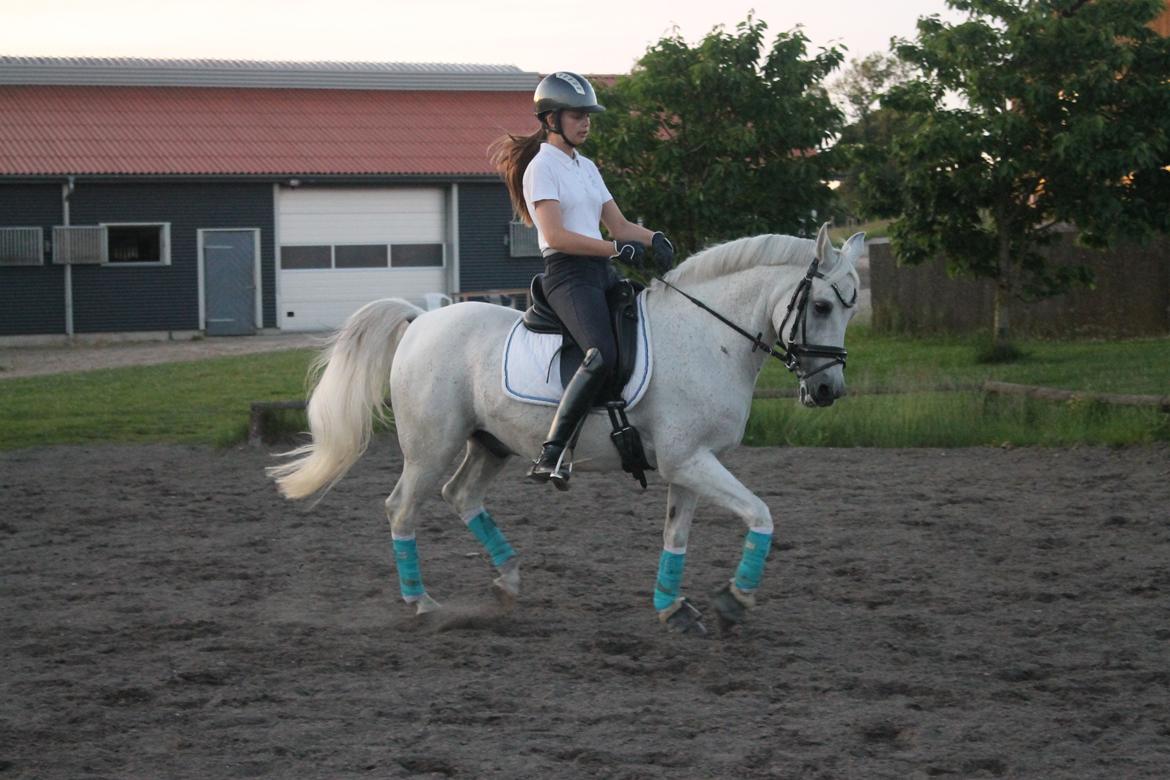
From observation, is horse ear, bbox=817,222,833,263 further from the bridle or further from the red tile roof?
the red tile roof

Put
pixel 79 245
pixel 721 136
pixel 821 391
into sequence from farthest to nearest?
pixel 79 245, pixel 721 136, pixel 821 391

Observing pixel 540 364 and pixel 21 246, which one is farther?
pixel 21 246

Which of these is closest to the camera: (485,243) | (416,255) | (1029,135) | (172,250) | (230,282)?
(1029,135)

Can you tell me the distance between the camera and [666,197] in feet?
54.9

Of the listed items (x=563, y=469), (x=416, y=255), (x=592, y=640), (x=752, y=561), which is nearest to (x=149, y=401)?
(x=563, y=469)

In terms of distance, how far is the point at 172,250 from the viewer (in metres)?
28.8

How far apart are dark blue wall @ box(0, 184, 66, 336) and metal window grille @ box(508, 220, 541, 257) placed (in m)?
9.41

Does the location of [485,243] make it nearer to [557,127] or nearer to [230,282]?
[230,282]

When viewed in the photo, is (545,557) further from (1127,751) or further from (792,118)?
(792,118)

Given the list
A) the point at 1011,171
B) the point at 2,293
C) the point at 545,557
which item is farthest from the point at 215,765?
the point at 2,293

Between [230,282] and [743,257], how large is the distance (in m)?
24.3

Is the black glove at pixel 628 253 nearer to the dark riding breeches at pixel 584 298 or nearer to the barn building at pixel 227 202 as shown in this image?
the dark riding breeches at pixel 584 298

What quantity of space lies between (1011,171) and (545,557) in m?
12.3

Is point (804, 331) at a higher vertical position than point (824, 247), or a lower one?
lower
